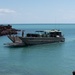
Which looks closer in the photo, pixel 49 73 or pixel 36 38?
pixel 49 73

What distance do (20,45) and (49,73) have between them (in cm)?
3029

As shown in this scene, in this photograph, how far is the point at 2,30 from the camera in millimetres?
106938

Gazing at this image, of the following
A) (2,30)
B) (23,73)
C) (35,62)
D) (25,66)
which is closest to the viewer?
(23,73)

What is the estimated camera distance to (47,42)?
62406 millimetres

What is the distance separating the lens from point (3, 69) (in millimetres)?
30828

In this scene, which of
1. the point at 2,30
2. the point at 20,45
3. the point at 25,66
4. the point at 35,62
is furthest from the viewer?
the point at 2,30

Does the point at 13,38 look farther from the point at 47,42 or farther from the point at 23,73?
the point at 23,73

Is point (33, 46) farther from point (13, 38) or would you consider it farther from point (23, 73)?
point (23, 73)

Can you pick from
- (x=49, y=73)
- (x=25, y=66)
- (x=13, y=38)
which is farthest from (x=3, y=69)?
(x=13, y=38)

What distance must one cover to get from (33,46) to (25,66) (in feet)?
83.5

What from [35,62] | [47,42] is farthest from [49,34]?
[35,62]

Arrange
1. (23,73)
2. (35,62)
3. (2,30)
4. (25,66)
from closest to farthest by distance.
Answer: (23,73)
(25,66)
(35,62)
(2,30)

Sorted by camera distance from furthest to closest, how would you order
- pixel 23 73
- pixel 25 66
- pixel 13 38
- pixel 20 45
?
pixel 13 38 < pixel 20 45 < pixel 25 66 < pixel 23 73

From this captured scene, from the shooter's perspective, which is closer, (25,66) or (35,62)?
(25,66)
